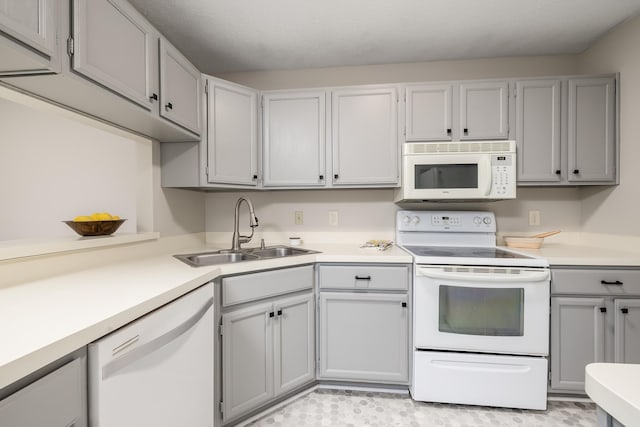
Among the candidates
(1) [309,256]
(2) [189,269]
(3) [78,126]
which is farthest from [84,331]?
(3) [78,126]

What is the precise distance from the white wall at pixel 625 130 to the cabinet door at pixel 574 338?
2.14ft

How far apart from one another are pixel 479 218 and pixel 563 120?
85 cm

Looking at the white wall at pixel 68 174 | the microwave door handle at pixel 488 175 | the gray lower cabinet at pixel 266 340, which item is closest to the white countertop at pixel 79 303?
the gray lower cabinet at pixel 266 340

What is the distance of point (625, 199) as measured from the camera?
1900mm

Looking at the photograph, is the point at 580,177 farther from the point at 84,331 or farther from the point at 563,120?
the point at 84,331

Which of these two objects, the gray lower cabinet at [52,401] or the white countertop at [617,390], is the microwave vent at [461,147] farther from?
the gray lower cabinet at [52,401]

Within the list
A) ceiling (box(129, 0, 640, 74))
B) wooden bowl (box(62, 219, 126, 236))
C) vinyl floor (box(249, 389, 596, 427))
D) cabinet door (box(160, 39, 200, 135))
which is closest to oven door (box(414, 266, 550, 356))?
vinyl floor (box(249, 389, 596, 427))

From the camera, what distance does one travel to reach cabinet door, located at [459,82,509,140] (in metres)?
2.02

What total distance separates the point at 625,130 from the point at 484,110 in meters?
0.88

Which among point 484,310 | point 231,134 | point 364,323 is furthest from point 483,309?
Answer: point 231,134

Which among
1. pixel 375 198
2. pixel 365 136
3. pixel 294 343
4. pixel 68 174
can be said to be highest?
pixel 365 136

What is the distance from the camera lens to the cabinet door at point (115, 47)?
1037 mm

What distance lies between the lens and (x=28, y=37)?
862mm

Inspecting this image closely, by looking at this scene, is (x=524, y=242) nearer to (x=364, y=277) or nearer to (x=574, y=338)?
(x=574, y=338)
